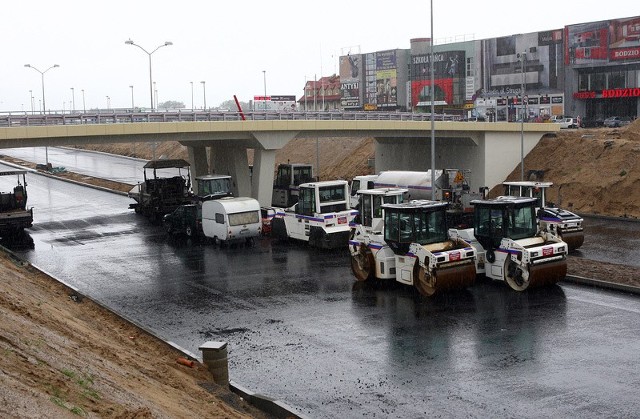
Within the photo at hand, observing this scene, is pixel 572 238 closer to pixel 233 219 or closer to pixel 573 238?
pixel 573 238

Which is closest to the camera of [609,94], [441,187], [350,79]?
[441,187]

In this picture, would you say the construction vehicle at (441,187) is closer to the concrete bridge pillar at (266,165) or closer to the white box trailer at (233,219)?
the concrete bridge pillar at (266,165)

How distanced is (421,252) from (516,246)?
2869 millimetres

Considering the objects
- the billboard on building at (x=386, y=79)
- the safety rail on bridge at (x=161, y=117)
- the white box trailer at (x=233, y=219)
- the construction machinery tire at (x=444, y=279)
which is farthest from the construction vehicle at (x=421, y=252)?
the billboard on building at (x=386, y=79)

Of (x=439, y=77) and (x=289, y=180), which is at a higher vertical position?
(x=439, y=77)

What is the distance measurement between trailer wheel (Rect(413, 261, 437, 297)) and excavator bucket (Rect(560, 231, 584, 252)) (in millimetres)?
9822

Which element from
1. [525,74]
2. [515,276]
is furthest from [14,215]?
[525,74]

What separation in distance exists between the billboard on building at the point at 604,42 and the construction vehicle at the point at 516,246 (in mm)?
59441

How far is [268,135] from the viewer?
44.8 meters

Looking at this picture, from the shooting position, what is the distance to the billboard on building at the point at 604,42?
2995 inches

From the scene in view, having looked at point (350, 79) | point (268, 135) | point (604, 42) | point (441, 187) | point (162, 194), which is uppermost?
point (604, 42)

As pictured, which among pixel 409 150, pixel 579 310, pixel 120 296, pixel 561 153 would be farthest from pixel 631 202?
pixel 120 296

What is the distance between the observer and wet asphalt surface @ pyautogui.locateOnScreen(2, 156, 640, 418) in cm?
1438

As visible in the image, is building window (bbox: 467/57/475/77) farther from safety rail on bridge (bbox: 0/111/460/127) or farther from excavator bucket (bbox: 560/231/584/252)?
excavator bucket (bbox: 560/231/584/252)
